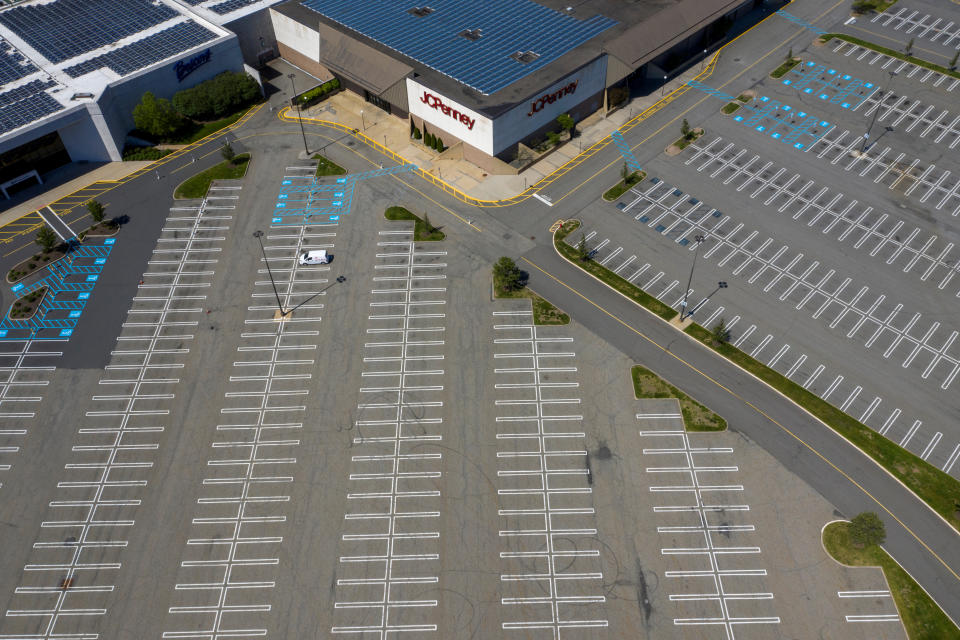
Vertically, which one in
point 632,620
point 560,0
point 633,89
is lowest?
Result: point 632,620

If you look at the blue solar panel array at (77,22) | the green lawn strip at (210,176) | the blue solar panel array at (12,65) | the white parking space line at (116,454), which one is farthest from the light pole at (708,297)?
the blue solar panel array at (12,65)

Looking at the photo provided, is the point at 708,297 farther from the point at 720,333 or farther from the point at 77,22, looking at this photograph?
the point at 77,22

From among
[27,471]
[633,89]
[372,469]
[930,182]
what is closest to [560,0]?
[633,89]

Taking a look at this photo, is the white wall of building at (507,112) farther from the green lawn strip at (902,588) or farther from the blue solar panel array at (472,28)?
the green lawn strip at (902,588)

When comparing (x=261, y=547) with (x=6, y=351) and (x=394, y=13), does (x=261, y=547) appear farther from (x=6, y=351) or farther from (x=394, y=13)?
(x=394, y=13)

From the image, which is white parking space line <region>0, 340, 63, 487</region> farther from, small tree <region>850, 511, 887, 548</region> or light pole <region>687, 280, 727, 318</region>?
small tree <region>850, 511, 887, 548</region>

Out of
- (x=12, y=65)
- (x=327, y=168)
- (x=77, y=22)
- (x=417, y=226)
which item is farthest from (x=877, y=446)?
(x=77, y=22)
